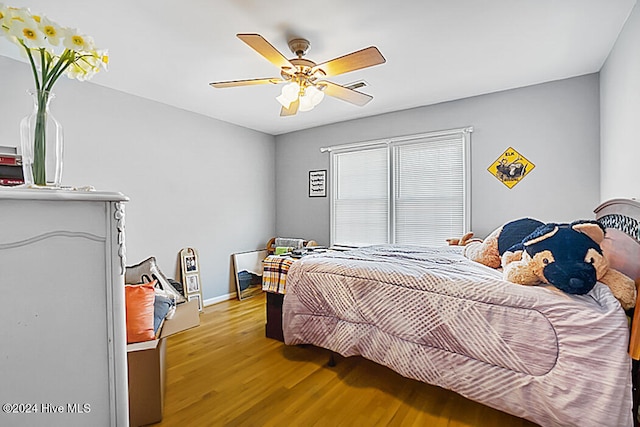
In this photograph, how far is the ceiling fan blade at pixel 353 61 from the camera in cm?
197

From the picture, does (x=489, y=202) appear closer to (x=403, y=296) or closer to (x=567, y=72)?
(x=567, y=72)

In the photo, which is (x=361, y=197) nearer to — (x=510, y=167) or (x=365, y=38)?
(x=510, y=167)

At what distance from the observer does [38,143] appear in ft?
3.34

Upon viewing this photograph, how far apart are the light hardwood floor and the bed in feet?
0.72

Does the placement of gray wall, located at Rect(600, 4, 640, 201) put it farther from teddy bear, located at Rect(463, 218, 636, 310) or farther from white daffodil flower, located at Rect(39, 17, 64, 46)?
white daffodil flower, located at Rect(39, 17, 64, 46)

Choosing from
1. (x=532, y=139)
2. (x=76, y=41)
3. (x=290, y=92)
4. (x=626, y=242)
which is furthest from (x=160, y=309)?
(x=532, y=139)

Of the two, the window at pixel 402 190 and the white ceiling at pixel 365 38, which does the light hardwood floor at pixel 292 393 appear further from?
the white ceiling at pixel 365 38

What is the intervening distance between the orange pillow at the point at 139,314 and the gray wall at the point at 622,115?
3.11 m

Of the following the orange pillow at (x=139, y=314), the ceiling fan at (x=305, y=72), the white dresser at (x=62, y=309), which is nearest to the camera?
the white dresser at (x=62, y=309)

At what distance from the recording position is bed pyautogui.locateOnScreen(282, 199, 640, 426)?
141 centimetres

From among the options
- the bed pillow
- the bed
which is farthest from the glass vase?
the bed

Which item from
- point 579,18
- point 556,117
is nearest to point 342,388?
point 579,18

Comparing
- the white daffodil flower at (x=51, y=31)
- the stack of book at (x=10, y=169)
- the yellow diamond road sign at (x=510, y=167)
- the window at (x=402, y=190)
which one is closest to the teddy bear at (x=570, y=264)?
the yellow diamond road sign at (x=510, y=167)

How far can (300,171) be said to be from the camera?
5105 mm
